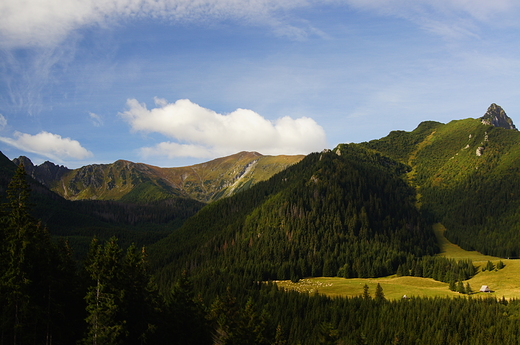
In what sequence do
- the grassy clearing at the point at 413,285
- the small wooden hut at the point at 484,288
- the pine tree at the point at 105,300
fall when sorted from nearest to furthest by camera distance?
the pine tree at the point at 105,300 < the small wooden hut at the point at 484,288 < the grassy clearing at the point at 413,285

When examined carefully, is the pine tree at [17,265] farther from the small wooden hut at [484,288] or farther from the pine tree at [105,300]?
the small wooden hut at [484,288]

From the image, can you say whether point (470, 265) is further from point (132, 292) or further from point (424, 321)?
point (132, 292)

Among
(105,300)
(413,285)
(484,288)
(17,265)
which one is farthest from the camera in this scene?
(413,285)

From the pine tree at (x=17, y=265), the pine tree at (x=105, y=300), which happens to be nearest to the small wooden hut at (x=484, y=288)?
the pine tree at (x=105, y=300)

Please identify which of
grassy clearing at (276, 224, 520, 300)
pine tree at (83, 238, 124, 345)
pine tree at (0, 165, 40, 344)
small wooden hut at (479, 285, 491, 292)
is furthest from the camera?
grassy clearing at (276, 224, 520, 300)

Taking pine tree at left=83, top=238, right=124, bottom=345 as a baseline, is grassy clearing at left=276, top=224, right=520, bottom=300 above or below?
below

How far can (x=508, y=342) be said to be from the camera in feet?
320

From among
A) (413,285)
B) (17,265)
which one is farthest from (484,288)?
(17,265)

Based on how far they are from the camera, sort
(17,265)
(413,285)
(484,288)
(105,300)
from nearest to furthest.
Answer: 1. (17,265)
2. (105,300)
3. (484,288)
4. (413,285)

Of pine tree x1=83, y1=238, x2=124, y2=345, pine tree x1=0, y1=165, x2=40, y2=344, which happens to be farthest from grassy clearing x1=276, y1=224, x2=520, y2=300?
pine tree x1=0, y1=165, x2=40, y2=344

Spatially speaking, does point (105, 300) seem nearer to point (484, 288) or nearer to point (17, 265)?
point (17, 265)

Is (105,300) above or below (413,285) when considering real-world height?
above

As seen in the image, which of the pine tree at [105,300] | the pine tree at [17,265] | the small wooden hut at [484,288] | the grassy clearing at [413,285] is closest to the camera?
the pine tree at [17,265]

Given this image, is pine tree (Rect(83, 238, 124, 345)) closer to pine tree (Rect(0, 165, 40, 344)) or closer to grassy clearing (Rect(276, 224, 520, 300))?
pine tree (Rect(0, 165, 40, 344))
